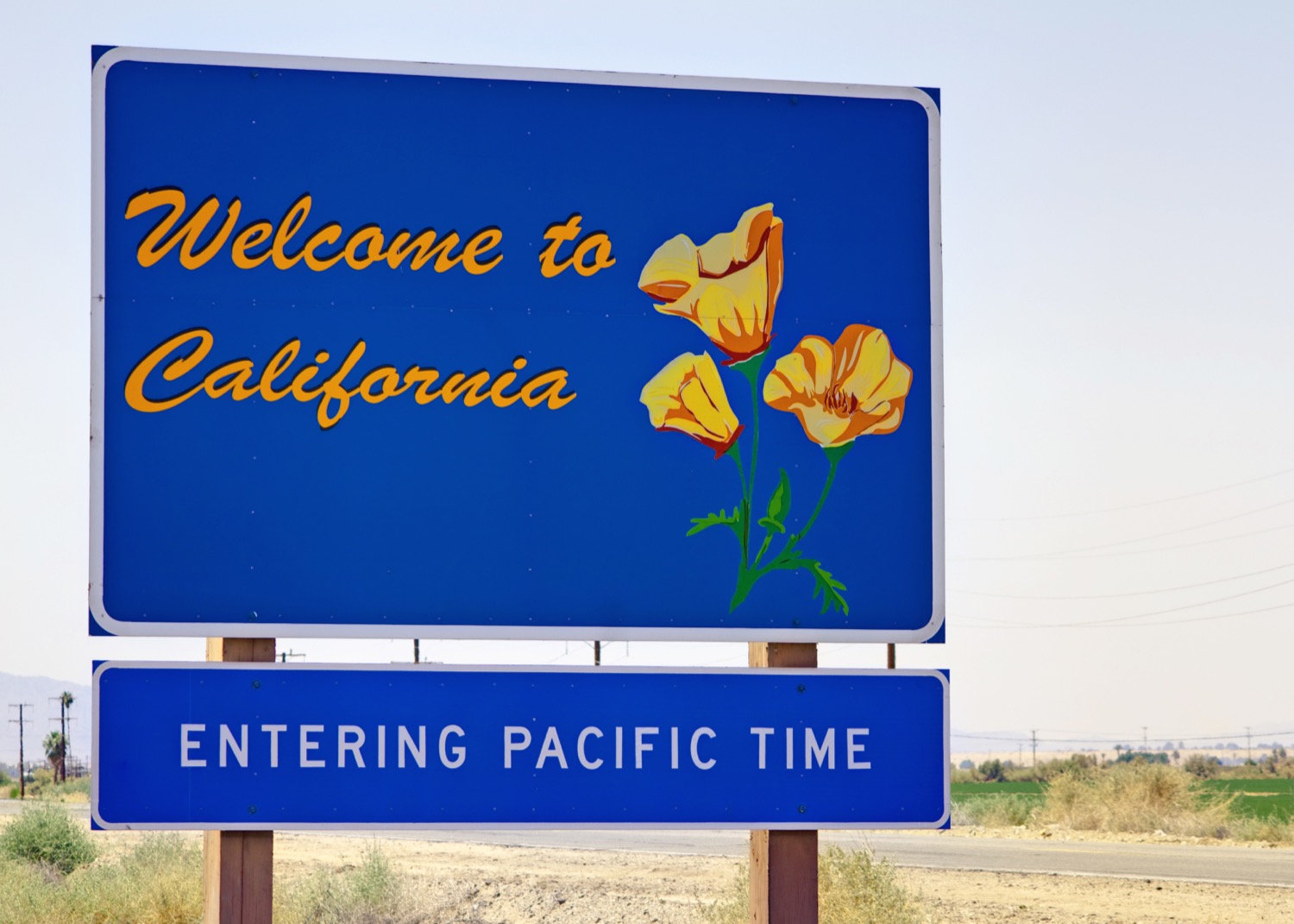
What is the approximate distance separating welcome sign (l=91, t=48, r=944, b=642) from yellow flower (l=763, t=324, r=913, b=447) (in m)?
0.01

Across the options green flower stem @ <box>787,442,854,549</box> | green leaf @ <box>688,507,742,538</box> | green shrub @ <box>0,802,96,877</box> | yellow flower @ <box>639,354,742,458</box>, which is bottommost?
green shrub @ <box>0,802,96,877</box>

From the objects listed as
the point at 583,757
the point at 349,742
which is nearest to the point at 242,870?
the point at 349,742

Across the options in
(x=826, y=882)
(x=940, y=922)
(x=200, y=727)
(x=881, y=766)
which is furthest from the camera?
(x=940, y=922)

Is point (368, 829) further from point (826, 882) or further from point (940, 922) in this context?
point (940, 922)

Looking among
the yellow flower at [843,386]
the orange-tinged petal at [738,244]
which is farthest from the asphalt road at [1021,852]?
the orange-tinged petal at [738,244]

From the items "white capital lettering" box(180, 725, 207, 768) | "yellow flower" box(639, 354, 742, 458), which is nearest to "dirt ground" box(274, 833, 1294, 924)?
"yellow flower" box(639, 354, 742, 458)

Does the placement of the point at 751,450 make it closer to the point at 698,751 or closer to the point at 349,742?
the point at 698,751

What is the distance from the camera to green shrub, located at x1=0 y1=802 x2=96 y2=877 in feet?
70.8

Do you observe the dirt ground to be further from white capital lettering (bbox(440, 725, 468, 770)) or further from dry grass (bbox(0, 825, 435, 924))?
white capital lettering (bbox(440, 725, 468, 770))

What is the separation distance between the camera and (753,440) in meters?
A: 5.80

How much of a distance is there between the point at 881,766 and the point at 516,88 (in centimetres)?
289

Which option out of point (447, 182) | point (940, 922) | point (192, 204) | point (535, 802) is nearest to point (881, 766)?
point (535, 802)

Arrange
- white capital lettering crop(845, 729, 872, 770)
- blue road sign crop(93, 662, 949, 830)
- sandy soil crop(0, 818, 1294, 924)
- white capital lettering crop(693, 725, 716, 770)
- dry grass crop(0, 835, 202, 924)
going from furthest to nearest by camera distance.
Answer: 1. sandy soil crop(0, 818, 1294, 924)
2. dry grass crop(0, 835, 202, 924)
3. white capital lettering crop(845, 729, 872, 770)
4. white capital lettering crop(693, 725, 716, 770)
5. blue road sign crop(93, 662, 949, 830)

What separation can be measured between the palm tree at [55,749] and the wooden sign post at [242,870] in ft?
268
